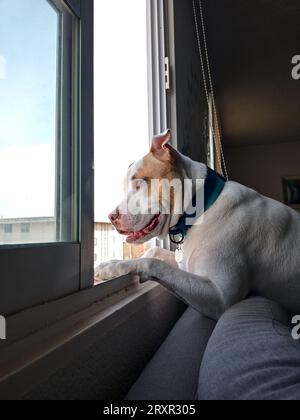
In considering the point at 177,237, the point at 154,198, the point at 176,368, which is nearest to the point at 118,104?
the point at 154,198

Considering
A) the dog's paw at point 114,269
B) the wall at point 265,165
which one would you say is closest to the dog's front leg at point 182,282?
the dog's paw at point 114,269

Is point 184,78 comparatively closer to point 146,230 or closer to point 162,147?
point 162,147

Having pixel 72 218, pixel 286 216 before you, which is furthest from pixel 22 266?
pixel 286 216

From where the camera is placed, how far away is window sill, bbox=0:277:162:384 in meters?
0.39

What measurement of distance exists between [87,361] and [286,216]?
83 cm

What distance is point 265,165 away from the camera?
22.0ft

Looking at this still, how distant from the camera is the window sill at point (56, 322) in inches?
15.5

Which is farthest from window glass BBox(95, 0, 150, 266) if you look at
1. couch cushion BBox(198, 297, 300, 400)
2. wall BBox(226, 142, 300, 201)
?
wall BBox(226, 142, 300, 201)

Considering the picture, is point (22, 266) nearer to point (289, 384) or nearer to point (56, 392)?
point (56, 392)

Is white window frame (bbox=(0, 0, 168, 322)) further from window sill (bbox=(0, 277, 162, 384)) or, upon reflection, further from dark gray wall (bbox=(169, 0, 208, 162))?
dark gray wall (bbox=(169, 0, 208, 162))

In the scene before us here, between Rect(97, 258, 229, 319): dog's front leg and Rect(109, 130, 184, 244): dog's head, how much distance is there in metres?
0.18

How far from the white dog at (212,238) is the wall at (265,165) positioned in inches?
227

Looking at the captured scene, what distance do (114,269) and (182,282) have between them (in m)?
0.19

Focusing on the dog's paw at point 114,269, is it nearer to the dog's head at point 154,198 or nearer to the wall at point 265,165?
the dog's head at point 154,198
